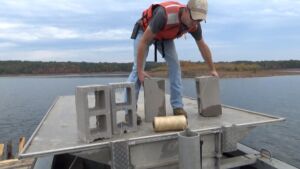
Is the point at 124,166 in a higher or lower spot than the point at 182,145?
lower

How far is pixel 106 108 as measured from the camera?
4078mm

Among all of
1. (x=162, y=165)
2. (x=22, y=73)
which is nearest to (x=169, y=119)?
(x=162, y=165)

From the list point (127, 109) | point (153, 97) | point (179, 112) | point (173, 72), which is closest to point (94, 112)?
point (127, 109)

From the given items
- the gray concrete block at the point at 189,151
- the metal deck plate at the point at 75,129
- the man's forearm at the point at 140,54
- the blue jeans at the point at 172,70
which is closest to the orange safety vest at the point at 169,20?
the blue jeans at the point at 172,70

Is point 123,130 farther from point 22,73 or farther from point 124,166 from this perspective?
point 22,73

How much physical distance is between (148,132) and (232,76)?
9365 centimetres

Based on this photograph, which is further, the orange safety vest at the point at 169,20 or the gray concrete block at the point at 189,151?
the orange safety vest at the point at 169,20

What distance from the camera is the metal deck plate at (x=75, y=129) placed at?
377 centimetres

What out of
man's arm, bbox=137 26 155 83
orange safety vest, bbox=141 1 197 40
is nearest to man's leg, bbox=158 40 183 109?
orange safety vest, bbox=141 1 197 40

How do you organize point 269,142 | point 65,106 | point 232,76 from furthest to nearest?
point 232,76
point 269,142
point 65,106

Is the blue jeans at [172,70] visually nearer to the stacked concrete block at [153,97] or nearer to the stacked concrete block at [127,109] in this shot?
the stacked concrete block at [153,97]

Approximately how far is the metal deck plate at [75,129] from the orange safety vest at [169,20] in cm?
132

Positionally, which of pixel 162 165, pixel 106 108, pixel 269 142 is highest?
pixel 106 108

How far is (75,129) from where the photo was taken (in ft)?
15.7
